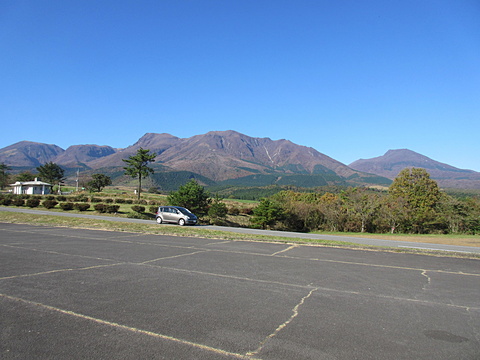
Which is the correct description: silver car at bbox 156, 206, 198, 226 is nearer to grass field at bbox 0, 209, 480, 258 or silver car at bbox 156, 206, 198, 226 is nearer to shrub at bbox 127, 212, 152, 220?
grass field at bbox 0, 209, 480, 258

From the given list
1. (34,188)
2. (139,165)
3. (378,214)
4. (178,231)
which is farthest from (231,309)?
(34,188)

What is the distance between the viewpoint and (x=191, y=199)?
4416cm

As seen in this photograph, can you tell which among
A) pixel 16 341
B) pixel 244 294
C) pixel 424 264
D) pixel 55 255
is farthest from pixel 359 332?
pixel 55 255

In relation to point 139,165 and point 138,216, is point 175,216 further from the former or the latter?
point 139,165

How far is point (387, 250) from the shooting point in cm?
1478

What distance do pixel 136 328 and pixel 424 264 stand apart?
33.3ft

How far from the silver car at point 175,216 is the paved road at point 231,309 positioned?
57.7ft

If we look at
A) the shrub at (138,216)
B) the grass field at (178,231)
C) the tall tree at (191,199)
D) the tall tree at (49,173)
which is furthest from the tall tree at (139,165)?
the tall tree at (49,173)

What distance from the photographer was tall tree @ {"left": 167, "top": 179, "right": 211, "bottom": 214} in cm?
4422

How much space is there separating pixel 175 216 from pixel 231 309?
934 inches

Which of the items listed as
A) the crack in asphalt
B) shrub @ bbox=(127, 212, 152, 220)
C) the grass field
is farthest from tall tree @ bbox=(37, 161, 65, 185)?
the crack in asphalt

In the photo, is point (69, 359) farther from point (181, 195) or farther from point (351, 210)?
point (181, 195)

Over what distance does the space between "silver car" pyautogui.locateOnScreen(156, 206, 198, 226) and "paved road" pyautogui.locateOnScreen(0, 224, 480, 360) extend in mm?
17593

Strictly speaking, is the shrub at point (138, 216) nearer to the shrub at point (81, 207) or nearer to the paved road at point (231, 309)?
the shrub at point (81, 207)
